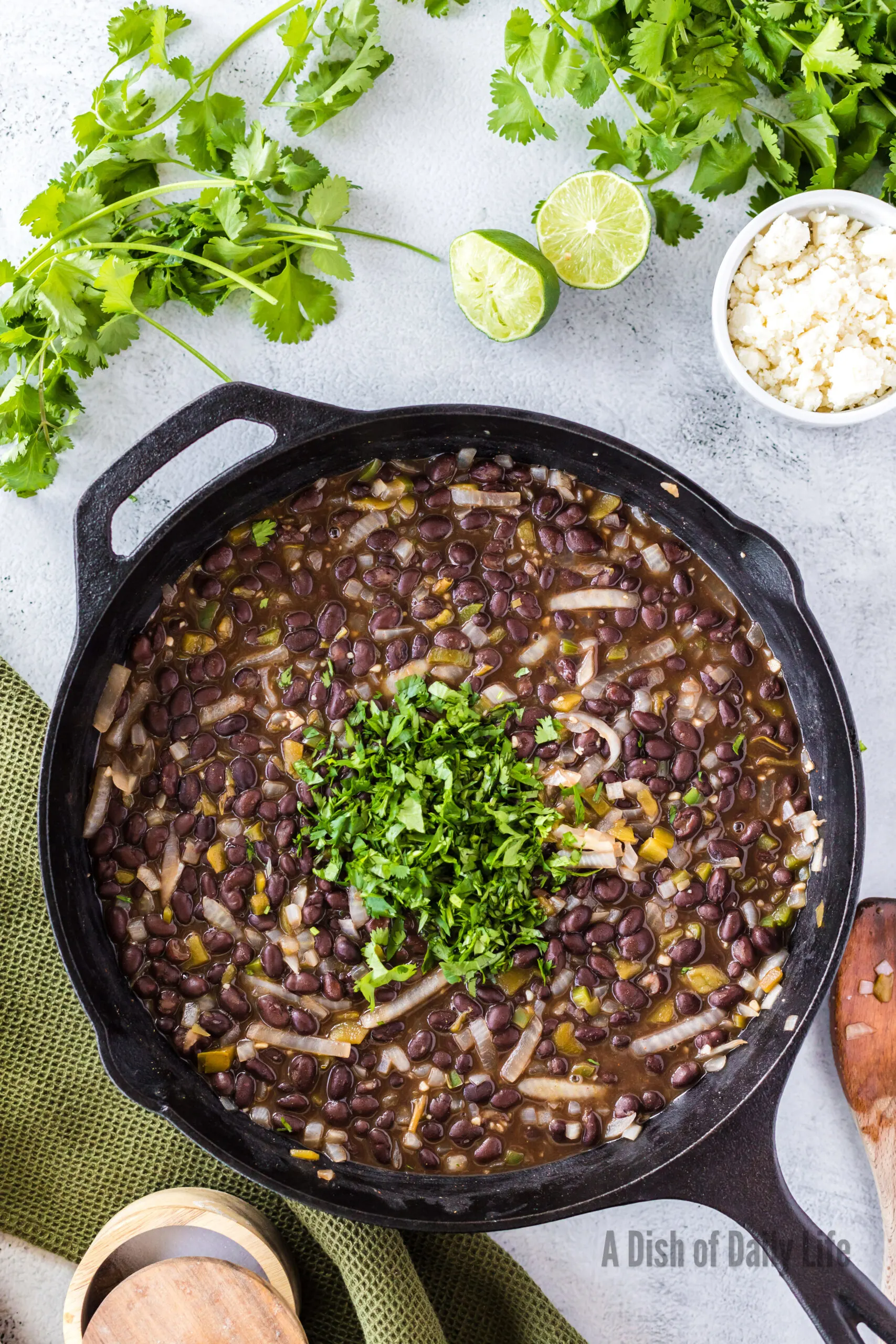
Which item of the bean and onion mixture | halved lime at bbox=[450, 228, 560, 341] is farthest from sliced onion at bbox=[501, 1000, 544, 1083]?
halved lime at bbox=[450, 228, 560, 341]

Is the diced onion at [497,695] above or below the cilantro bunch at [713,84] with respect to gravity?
below

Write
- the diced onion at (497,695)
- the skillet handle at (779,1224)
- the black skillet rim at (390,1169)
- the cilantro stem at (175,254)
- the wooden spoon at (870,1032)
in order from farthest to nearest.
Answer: the wooden spoon at (870,1032) → the diced onion at (497,695) → the cilantro stem at (175,254) → the black skillet rim at (390,1169) → the skillet handle at (779,1224)

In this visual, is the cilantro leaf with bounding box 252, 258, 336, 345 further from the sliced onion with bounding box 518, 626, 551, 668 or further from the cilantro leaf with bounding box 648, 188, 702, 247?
the sliced onion with bounding box 518, 626, 551, 668

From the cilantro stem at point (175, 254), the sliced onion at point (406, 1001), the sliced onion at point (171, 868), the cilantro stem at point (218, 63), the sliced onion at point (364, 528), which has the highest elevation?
the cilantro stem at point (218, 63)

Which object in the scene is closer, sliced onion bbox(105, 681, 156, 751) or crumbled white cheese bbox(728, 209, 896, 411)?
crumbled white cheese bbox(728, 209, 896, 411)

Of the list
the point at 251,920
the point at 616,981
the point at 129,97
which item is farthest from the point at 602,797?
the point at 129,97

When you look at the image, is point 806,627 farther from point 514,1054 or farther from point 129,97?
point 129,97

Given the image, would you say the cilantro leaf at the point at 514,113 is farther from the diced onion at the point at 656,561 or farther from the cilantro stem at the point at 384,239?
the diced onion at the point at 656,561

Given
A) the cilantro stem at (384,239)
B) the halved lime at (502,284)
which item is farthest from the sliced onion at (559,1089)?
the cilantro stem at (384,239)
